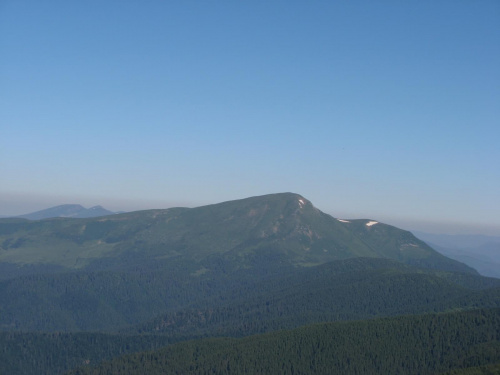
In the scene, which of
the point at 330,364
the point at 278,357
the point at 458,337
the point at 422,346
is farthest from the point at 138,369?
the point at 458,337

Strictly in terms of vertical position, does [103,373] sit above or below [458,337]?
Result: below

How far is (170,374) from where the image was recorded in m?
192

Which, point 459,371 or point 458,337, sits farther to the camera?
point 458,337

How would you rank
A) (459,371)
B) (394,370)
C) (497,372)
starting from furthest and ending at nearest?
(394,370) < (459,371) < (497,372)

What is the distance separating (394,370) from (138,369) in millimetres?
82836

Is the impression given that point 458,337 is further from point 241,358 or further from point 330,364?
point 241,358

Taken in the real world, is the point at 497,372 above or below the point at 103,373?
above

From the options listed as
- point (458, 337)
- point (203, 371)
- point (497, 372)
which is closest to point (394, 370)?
point (458, 337)

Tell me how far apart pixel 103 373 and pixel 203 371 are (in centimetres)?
3454

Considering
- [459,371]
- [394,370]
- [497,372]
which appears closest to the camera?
[497,372]

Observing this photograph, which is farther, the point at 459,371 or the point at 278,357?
the point at 278,357

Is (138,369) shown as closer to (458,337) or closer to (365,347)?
(365,347)

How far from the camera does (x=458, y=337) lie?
196 metres

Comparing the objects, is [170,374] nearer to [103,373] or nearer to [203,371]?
[203,371]
